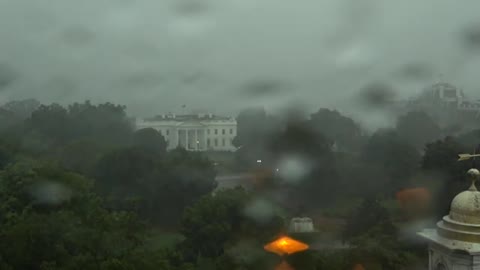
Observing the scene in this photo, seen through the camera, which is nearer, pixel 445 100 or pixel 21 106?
pixel 445 100

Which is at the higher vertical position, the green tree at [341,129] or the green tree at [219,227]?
the green tree at [341,129]

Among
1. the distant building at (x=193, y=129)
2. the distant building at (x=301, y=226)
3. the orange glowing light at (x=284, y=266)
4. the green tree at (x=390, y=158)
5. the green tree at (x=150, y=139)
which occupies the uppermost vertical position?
the distant building at (x=193, y=129)

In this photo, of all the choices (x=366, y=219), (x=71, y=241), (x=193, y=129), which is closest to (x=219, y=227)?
(x=366, y=219)

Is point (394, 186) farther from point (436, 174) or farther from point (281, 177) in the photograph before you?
point (281, 177)

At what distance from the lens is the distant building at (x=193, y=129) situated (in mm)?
21292

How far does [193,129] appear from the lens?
23.1m

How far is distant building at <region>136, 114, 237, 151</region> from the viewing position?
69.9 feet

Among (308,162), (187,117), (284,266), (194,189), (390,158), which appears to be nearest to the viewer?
(284,266)

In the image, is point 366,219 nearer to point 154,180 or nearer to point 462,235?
point 154,180

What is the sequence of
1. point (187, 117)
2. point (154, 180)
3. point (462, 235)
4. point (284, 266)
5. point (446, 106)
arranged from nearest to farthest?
1. point (462, 235)
2. point (284, 266)
3. point (154, 180)
4. point (446, 106)
5. point (187, 117)

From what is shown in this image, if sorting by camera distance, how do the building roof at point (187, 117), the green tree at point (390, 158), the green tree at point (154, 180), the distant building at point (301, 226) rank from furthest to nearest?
1. the building roof at point (187, 117)
2. the green tree at point (390, 158)
3. the green tree at point (154, 180)
4. the distant building at point (301, 226)

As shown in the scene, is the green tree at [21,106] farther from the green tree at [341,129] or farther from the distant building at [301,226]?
the distant building at [301,226]

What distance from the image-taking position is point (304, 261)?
5168 millimetres

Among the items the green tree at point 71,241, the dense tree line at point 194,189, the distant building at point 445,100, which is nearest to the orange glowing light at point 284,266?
the dense tree line at point 194,189
